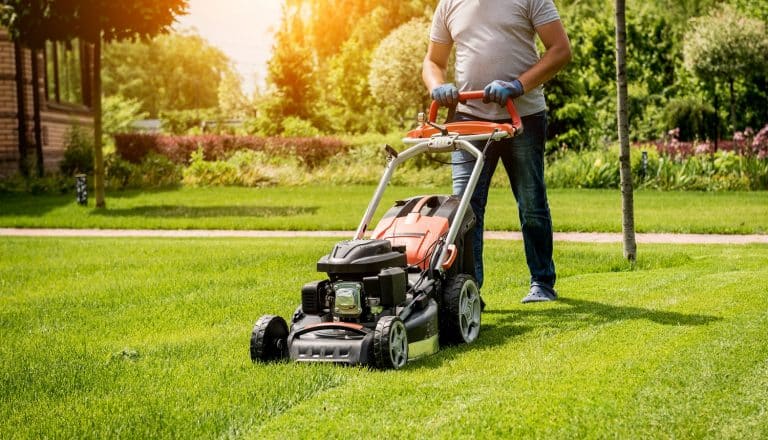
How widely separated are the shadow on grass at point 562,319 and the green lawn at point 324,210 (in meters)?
6.08

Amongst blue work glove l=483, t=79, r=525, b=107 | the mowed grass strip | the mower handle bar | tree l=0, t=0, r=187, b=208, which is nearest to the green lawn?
tree l=0, t=0, r=187, b=208

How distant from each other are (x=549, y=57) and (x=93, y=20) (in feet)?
39.9

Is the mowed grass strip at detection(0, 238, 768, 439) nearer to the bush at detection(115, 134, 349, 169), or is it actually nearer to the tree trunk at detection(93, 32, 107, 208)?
the tree trunk at detection(93, 32, 107, 208)

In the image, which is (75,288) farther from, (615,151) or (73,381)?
(615,151)

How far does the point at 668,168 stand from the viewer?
19797 mm

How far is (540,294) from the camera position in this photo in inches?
283

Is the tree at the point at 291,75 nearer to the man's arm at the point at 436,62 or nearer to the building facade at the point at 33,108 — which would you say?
the building facade at the point at 33,108

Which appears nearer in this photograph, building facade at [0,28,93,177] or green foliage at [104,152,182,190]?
green foliage at [104,152,182,190]

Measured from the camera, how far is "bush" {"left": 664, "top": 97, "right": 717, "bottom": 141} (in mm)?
29531

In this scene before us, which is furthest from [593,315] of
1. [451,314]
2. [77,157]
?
[77,157]

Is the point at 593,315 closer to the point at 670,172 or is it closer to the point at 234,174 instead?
the point at 670,172

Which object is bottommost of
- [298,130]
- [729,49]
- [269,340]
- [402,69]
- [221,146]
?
[269,340]

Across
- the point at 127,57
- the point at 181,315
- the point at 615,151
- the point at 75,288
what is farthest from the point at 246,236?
the point at 127,57

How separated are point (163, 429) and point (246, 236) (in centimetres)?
910
